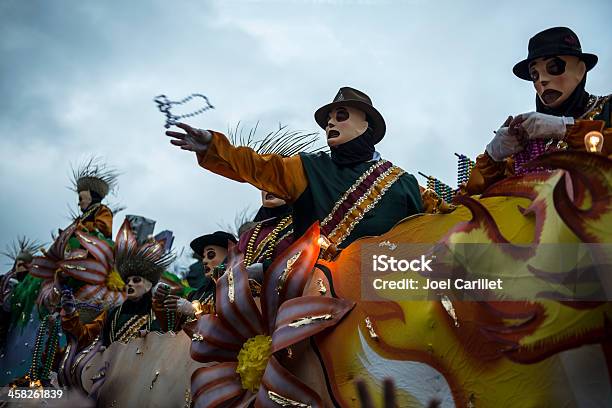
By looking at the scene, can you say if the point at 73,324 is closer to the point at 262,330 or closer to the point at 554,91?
the point at 262,330

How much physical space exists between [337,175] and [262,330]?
3.45 ft

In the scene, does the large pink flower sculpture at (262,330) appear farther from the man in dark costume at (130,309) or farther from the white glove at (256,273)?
the man in dark costume at (130,309)

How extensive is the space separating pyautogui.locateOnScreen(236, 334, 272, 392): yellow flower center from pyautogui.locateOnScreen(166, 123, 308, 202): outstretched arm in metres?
0.92

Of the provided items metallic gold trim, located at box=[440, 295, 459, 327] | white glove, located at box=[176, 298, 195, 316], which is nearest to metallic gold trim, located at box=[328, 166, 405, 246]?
metallic gold trim, located at box=[440, 295, 459, 327]

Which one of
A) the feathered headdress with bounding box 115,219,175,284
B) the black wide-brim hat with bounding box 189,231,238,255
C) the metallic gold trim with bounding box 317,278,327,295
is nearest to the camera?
the metallic gold trim with bounding box 317,278,327,295

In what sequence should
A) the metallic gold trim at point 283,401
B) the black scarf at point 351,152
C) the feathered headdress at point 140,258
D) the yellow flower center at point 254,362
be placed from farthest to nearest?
the feathered headdress at point 140,258 → the black scarf at point 351,152 → the yellow flower center at point 254,362 → the metallic gold trim at point 283,401

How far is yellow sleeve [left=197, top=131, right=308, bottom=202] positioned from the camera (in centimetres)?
406

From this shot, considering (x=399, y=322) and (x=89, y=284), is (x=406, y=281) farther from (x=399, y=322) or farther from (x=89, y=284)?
(x=89, y=284)

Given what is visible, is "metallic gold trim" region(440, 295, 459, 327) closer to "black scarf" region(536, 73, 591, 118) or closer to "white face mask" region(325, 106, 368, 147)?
"black scarf" region(536, 73, 591, 118)

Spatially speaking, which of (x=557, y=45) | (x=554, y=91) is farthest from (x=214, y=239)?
(x=557, y=45)

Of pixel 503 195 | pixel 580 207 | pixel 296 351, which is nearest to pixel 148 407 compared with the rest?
pixel 296 351

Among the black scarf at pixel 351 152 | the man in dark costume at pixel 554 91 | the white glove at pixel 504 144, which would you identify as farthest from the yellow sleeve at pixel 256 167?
the white glove at pixel 504 144

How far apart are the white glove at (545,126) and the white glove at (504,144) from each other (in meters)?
0.16

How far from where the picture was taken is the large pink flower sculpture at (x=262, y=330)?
3.31 meters
